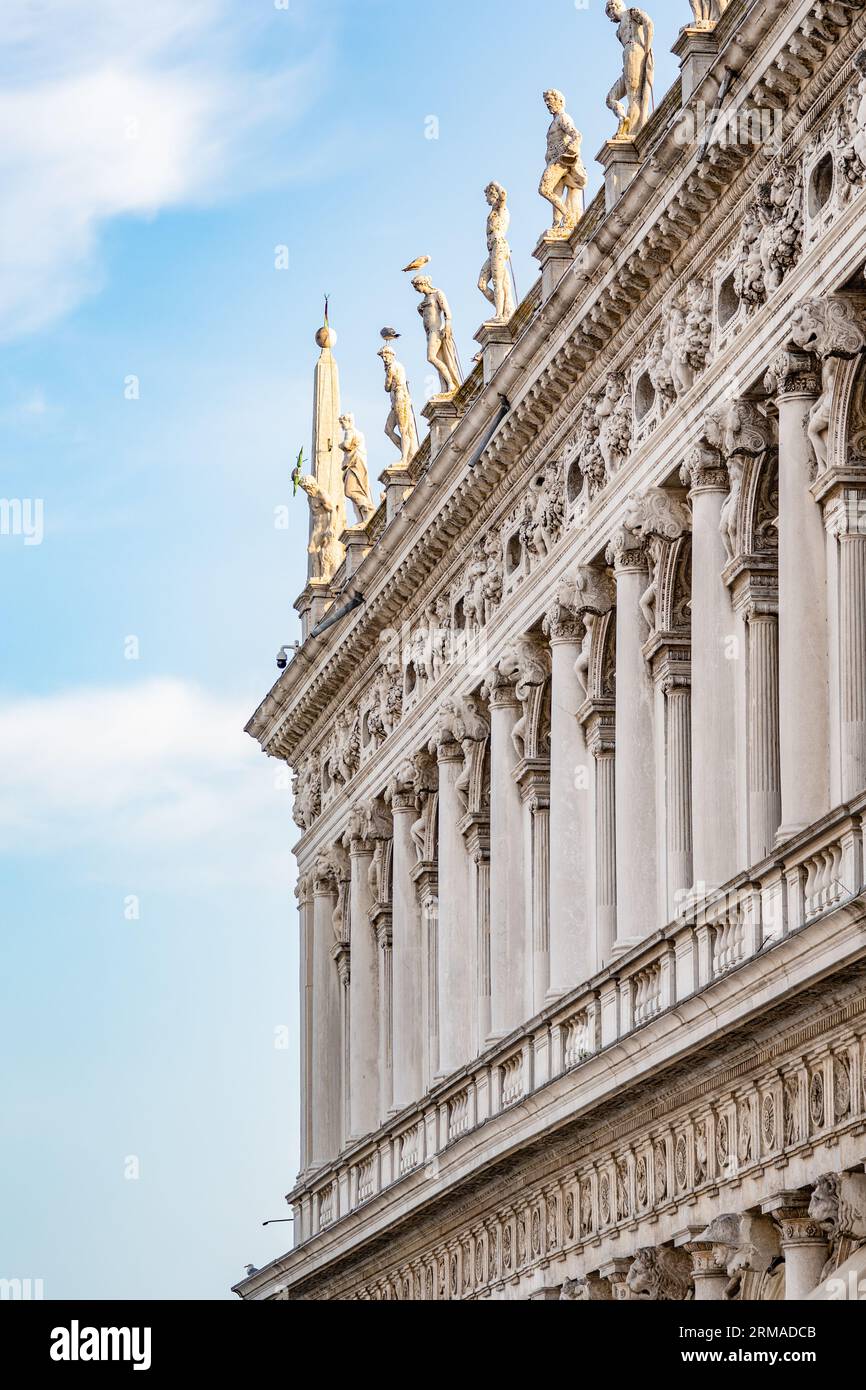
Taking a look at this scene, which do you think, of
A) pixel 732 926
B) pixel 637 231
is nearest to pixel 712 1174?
pixel 732 926

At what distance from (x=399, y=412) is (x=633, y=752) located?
16.6 m

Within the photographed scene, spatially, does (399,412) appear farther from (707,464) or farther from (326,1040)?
(707,464)

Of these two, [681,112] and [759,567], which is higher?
[681,112]

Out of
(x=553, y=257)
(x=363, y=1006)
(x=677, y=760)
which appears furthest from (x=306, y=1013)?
(x=677, y=760)

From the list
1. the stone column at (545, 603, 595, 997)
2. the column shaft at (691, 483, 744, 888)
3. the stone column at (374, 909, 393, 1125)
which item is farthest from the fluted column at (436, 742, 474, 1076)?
the column shaft at (691, 483, 744, 888)

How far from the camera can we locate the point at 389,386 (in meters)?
53.9

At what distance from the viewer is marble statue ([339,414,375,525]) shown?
56469 mm

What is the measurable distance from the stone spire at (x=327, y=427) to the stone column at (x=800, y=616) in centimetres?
2784

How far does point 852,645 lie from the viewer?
31.2m

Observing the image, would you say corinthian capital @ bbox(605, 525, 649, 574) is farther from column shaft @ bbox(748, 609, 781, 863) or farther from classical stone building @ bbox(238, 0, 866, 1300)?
column shaft @ bbox(748, 609, 781, 863)

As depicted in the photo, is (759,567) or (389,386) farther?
(389,386)

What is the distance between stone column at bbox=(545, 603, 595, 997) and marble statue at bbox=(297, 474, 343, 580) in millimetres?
17913
